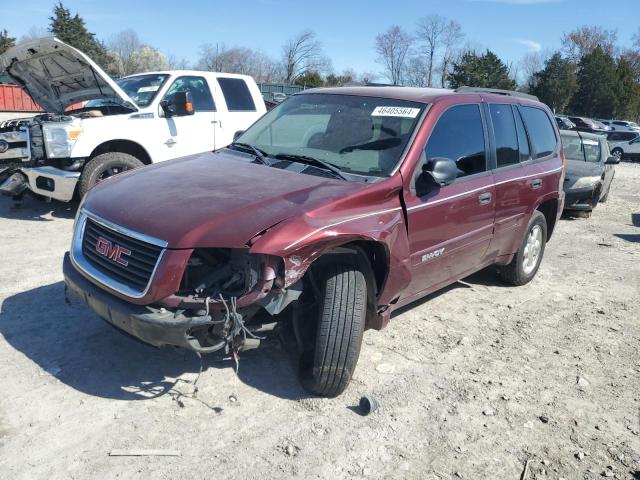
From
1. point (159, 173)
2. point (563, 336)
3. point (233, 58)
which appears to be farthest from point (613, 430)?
point (233, 58)

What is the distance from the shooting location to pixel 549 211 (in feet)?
19.8

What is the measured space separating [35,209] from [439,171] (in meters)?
6.61


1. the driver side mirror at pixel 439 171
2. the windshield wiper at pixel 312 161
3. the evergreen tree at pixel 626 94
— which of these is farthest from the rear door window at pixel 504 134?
the evergreen tree at pixel 626 94

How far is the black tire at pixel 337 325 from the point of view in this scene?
3221 mm

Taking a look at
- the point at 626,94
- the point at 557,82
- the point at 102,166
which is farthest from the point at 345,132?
the point at 626,94

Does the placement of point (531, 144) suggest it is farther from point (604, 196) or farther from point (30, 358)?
point (604, 196)

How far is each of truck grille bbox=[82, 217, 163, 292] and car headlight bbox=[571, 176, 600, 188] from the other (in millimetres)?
9087

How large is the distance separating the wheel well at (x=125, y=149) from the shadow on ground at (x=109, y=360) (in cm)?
348

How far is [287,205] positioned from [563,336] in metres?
2.88

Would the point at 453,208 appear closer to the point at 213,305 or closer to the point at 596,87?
the point at 213,305

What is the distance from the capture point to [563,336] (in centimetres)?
465

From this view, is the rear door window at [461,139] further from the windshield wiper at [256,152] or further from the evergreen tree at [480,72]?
the evergreen tree at [480,72]

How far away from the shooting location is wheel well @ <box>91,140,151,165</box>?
7.33m

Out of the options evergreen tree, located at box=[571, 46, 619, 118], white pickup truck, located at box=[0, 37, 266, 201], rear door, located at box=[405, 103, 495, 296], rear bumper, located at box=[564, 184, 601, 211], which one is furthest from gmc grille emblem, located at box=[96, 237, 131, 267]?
evergreen tree, located at box=[571, 46, 619, 118]
